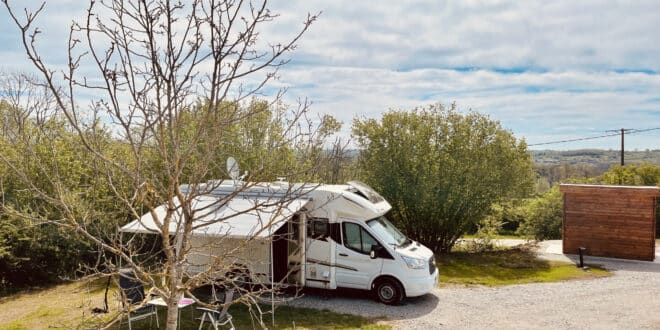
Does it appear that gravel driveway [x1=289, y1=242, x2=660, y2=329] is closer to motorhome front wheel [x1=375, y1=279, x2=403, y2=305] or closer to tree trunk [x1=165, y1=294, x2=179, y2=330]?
motorhome front wheel [x1=375, y1=279, x2=403, y2=305]

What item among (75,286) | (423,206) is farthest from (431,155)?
(75,286)

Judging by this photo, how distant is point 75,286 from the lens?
1238 cm

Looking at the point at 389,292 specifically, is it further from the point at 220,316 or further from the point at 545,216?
the point at 545,216

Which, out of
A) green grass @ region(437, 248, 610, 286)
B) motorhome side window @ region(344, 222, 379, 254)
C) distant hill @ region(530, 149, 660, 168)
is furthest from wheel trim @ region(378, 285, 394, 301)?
distant hill @ region(530, 149, 660, 168)

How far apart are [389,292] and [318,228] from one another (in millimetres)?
1906

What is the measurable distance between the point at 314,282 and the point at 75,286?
6.64m

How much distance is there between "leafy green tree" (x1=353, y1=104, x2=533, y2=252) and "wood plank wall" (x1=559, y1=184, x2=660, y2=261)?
1.62m

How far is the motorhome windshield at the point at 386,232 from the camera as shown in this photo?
32.7 ft

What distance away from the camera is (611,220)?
14.7 meters

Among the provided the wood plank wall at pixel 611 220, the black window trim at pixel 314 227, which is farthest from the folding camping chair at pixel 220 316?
the wood plank wall at pixel 611 220

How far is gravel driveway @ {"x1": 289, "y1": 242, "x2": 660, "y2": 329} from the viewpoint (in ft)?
28.9

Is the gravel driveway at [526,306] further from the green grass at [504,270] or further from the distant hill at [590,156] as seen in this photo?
the distant hill at [590,156]

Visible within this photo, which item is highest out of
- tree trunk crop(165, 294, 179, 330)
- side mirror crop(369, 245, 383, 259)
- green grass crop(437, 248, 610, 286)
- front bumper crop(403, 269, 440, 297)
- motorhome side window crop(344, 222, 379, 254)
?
tree trunk crop(165, 294, 179, 330)

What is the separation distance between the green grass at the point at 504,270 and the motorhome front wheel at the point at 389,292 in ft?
8.19
